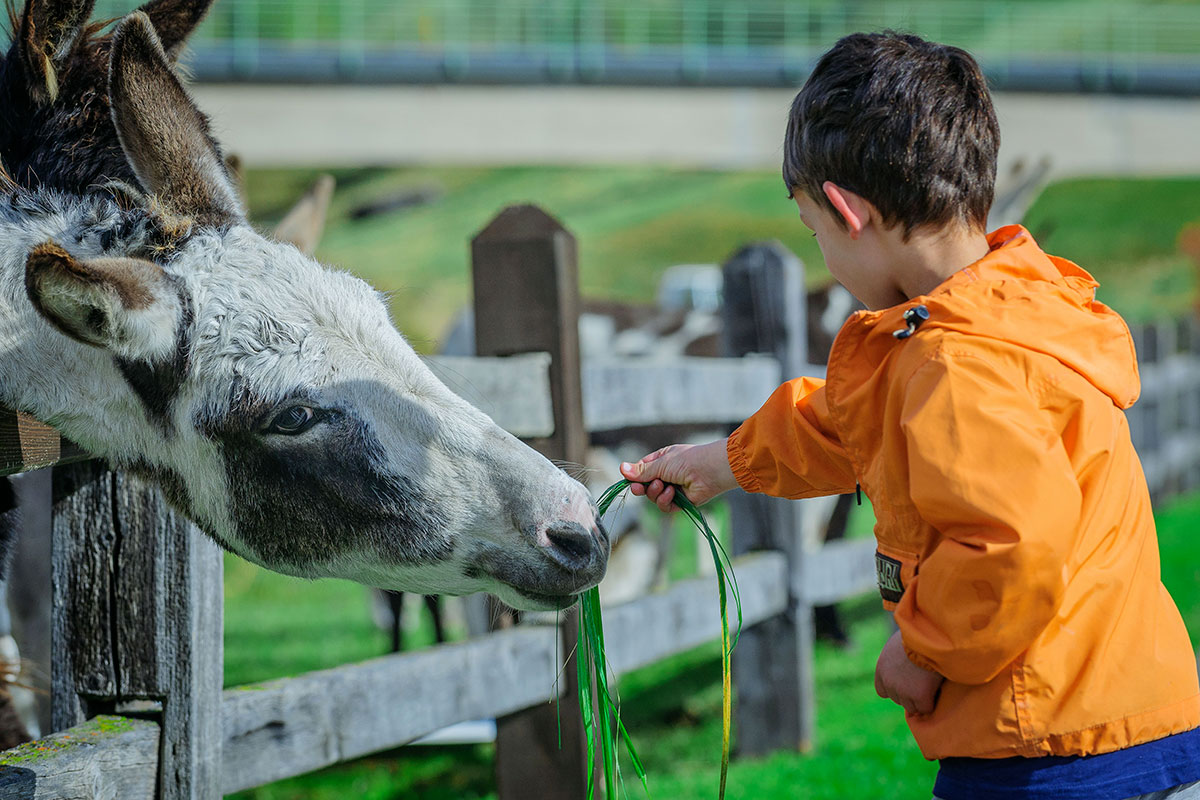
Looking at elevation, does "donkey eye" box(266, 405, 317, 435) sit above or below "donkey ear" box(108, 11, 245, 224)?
below

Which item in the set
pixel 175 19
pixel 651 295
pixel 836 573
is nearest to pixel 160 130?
pixel 175 19

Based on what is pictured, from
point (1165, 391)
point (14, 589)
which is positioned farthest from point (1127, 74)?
point (14, 589)

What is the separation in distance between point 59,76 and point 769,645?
11.5ft

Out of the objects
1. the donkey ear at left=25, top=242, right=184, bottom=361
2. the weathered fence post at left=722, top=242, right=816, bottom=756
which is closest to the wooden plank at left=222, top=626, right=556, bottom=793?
the donkey ear at left=25, top=242, right=184, bottom=361

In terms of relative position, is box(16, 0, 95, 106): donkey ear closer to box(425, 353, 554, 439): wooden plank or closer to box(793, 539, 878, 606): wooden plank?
box(425, 353, 554, 439): wooden plank

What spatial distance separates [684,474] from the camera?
1.95 meters

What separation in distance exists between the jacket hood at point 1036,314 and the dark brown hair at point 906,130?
0.11m

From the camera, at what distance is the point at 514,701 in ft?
9.65

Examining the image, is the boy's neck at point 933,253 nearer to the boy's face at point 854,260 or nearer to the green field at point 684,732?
the boy's face at point 854,260

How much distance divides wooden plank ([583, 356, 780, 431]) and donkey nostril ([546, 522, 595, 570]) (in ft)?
4.71

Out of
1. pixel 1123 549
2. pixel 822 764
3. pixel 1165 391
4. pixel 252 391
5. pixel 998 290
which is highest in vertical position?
pixel 998 290

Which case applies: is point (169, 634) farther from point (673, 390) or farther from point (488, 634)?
point (673, 390)

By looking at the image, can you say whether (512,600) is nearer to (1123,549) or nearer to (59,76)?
(1123,549)

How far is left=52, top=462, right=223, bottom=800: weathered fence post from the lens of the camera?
1.97 meters
